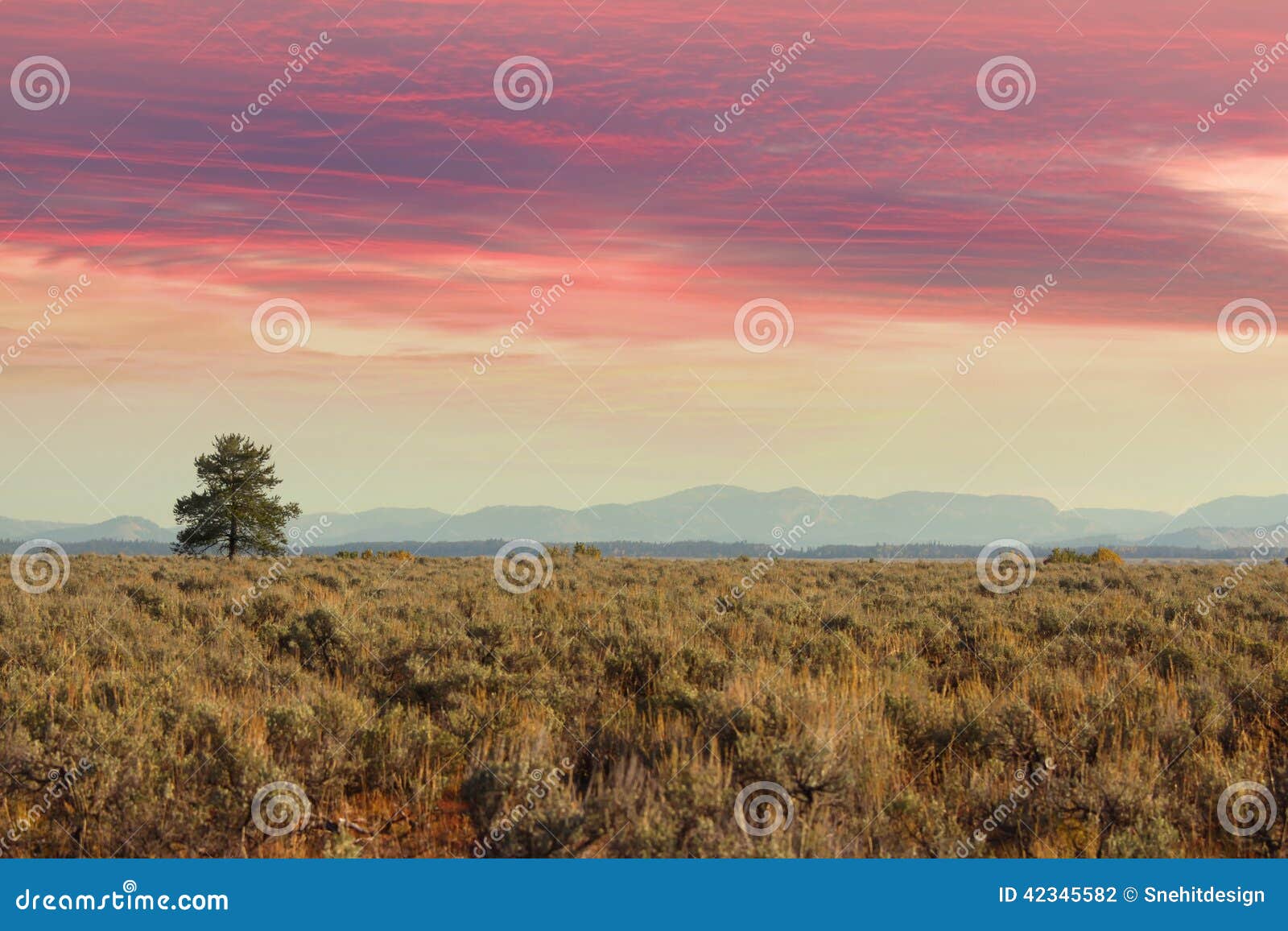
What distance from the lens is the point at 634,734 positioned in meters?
8.53

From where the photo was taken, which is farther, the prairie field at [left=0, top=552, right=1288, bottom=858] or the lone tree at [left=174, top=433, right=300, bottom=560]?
the lone tree at [left=174, top=433, right=300, bottom=560]

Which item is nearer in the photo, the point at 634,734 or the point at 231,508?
the point at 634,734

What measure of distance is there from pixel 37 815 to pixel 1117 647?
43.1ft

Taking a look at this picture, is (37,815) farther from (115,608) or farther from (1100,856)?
(115,608)

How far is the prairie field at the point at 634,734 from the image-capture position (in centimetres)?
650

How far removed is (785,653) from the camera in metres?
12.5

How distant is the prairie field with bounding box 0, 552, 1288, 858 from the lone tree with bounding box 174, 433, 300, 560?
39.2 meters

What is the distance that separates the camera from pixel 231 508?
5200 cm

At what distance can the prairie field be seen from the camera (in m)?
6.50

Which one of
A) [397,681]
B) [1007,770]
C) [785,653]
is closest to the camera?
[1007,770]

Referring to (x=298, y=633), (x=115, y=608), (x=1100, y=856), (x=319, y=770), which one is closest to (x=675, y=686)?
(x=319, y=770)

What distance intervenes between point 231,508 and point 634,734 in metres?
49.2

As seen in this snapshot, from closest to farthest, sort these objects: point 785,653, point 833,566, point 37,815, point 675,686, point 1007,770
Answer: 1. point 37,815
2. point 1007,770
3. point 675,686
4. point 785,653
5. point 833,566

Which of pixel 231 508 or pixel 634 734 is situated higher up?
pixel 231 508
